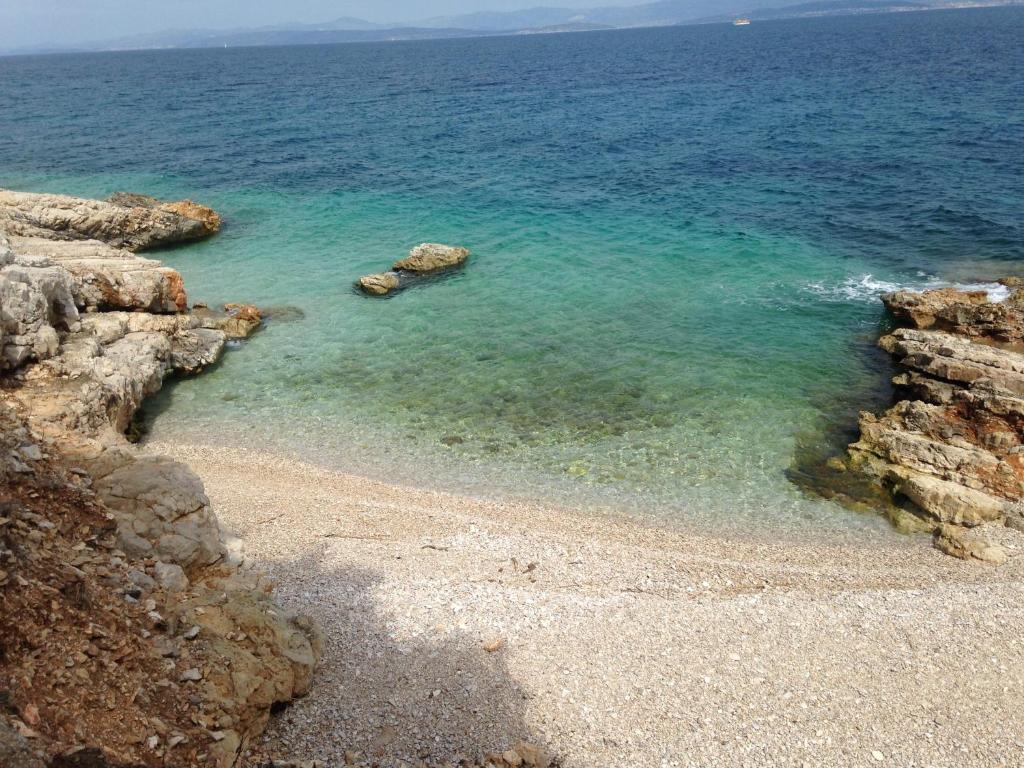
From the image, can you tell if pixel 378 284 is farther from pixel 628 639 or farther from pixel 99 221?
pixel 628 639

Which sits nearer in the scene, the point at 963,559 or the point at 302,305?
the point at 963,559

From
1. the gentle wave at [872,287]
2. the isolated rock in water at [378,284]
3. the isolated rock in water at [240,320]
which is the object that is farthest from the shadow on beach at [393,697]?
the gentle wave at [872,287]

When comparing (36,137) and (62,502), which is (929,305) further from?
(36,137)

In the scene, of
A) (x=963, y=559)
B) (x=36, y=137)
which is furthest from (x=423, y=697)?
(x=36, y=137)

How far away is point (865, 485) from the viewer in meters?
18.3

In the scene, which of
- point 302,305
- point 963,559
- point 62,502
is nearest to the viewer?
point 62,502

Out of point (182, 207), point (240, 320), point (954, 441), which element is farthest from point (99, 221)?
point (954, 441)

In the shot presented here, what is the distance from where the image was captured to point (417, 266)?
108 ft

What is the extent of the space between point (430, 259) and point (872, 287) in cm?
2026

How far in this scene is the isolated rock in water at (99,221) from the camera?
29391 millimetres

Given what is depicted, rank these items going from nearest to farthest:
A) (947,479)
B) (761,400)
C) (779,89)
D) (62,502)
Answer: (62,502) < (947,479) < (761,400) < (779,89)

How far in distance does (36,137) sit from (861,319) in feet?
235

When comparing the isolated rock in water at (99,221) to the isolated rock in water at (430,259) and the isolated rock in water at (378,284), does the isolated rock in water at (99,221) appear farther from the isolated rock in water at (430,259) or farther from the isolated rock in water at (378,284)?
the isolated rock in water at (430,259)

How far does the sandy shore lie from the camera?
33.8ft
